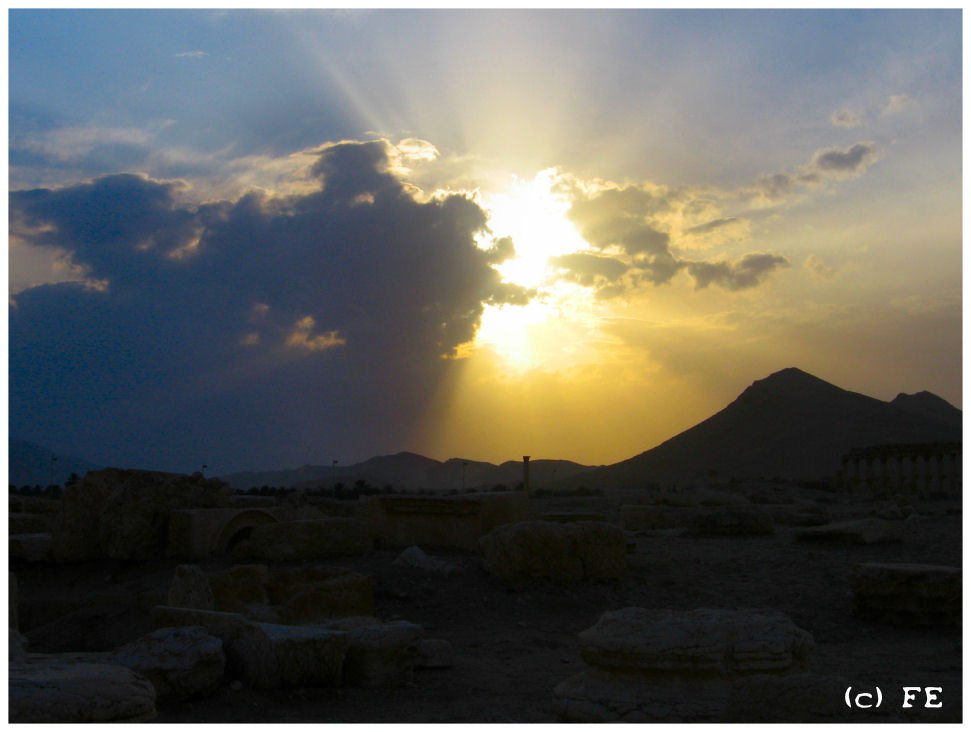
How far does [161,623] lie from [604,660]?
3.64m

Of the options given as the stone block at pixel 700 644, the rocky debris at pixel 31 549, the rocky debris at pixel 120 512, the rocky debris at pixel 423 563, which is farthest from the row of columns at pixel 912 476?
the stone block at pixel 700 644

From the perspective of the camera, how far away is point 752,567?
11.1 m

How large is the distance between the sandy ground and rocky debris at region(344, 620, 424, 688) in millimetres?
101

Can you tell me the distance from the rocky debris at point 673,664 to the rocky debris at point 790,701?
1.25 feet

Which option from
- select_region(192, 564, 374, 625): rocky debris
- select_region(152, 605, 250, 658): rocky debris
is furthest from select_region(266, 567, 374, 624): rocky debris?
select_region(152, 605, 250, 658): rocky debris

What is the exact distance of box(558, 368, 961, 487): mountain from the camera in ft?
209

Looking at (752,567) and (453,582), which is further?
(752,567)

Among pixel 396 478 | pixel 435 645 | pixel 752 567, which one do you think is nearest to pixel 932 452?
pixel 752 567

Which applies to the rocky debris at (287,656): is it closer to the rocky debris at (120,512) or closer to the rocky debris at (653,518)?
the rocky debris at (120,512)

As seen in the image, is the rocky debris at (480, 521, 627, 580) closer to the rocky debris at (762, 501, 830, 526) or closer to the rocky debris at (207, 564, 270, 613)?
the rocky debris at (207, 564, 270, 613)

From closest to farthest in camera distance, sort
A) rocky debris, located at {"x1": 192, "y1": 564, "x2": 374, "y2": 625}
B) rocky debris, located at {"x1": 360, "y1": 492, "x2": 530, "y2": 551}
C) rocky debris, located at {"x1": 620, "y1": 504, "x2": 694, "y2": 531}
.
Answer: rocky debris, located at {"x1": 192, "y1": 564, "x2": 374, "y2": 625} < rocky debris, located at {"x1": 360, "y1": 492, "x2": 530, "y2": 551} < rocky debris, located at {"x1": 620, "y1": 504, "x2": 694, "y2": 531}

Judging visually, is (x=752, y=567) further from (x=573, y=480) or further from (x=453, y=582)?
(x=573, y=480)

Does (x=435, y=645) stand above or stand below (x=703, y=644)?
below

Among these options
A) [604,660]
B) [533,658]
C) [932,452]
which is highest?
[932,452]
